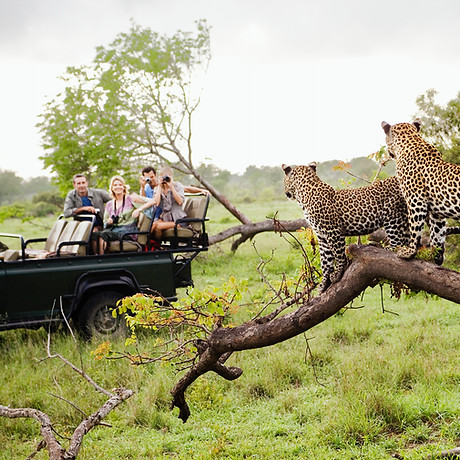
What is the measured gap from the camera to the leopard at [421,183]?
9.93 feet

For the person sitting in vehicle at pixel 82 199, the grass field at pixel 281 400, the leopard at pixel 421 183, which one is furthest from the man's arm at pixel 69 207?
the leopard at pixel 421 183

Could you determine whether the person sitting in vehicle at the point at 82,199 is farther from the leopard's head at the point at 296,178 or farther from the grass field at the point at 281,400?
the leopard's head at the point at 296,178

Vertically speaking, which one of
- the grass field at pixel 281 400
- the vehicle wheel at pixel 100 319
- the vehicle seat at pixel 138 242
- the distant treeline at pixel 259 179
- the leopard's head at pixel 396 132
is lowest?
the grass field at pixel 281 400

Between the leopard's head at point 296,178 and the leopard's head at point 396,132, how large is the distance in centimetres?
47

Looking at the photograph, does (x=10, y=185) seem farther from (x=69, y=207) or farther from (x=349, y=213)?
(x=349, y=213)

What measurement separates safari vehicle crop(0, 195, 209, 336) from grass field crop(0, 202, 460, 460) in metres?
0.42

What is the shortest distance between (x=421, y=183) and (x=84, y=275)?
5122 mm

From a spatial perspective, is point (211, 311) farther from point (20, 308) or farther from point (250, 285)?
point (250, 285)

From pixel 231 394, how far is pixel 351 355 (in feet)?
4.86

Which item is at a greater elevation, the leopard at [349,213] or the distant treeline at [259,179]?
the distant treeline at [259,179]

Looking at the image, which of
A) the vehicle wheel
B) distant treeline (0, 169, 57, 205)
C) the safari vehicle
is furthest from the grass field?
distant treeline (0, 169, 57, 205)

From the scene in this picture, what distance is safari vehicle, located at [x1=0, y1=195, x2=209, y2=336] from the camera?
7.14 meters

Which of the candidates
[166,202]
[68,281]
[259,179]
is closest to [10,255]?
[68,281]

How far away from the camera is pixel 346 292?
3.51 m
